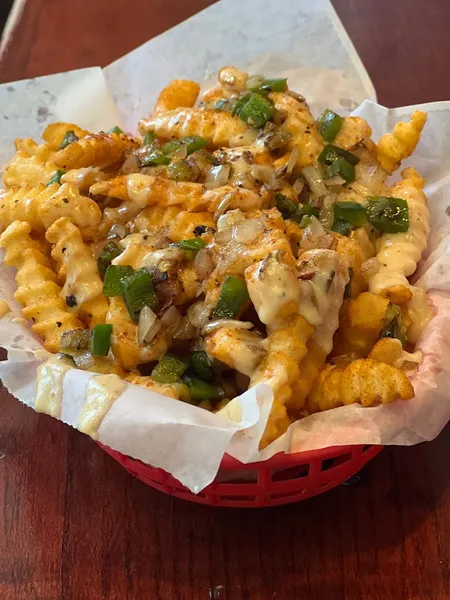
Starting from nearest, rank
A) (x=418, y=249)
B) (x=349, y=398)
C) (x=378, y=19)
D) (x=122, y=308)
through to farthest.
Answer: (x=349, y=398) < (x=122, y=308) < (x=418, y=249) < (x=378, y=19)

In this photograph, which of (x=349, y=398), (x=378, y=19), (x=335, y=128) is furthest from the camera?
(x=378, y=19)

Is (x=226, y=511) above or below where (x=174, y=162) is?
below

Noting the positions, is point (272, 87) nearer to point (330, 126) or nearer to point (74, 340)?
point (330, 126)

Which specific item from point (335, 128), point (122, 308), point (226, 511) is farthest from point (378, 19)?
point (226, 511)

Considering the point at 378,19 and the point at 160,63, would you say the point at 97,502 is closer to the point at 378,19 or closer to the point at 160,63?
the point at 160,63

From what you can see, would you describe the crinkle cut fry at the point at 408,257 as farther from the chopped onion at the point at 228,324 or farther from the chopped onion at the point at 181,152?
the chopped onion at the point at 181,152

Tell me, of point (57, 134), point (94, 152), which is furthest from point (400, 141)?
point (57, 134)

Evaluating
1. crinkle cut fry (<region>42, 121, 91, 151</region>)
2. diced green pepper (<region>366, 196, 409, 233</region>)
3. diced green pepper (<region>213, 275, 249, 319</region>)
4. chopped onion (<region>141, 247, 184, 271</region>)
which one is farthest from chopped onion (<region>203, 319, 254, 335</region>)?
crinkle cut fry (<region>42, 121, 91, 151</region>)

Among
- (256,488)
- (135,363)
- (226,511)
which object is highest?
(135,363)
